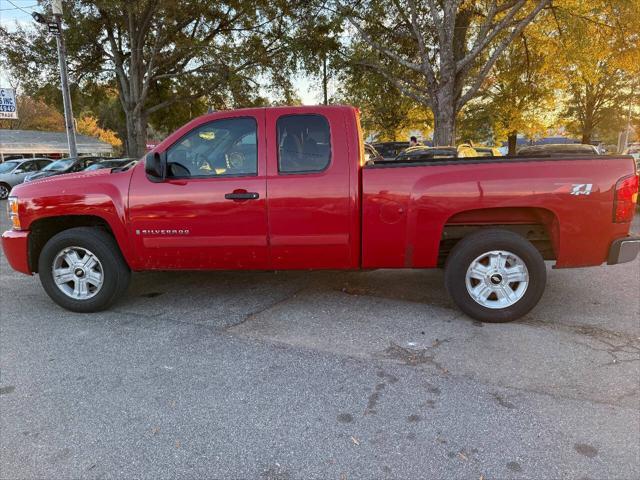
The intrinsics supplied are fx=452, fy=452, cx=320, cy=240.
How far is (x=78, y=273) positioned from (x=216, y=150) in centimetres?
188

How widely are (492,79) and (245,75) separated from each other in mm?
11536

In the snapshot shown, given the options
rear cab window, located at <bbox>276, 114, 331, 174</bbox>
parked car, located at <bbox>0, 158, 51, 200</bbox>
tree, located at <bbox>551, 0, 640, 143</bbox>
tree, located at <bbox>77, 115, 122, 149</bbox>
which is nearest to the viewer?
rear cab window, located at <bbox>276, 114, 331, 174</bbox>

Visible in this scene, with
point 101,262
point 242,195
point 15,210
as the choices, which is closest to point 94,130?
point 15,210

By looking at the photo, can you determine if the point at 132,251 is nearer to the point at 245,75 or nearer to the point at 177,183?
the point at 177,183

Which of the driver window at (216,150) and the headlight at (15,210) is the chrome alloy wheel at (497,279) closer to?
the driver window at (216,150)

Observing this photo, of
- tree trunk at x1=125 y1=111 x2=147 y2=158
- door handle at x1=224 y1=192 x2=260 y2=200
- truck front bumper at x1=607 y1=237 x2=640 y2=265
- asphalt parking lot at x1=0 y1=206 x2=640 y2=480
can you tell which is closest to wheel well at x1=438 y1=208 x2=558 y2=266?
truck front bumper at x1=607 y1=237 x2=640 y2=265

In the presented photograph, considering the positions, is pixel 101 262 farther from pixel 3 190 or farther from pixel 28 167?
pixel 28 167

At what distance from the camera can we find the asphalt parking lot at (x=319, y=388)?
2.39m

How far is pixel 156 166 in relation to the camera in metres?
4.06

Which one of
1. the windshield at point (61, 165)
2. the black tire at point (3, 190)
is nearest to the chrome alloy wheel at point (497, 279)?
the windshield at point (61, 165)

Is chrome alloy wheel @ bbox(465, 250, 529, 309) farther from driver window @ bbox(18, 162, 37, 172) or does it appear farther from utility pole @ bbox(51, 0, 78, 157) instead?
driver window @ bbox(18, 162, 37, 172)

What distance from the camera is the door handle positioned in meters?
4.05

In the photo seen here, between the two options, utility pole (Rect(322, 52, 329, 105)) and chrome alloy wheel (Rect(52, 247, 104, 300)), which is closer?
chrome alloy wheel (Rect(52, 247, 104, 300))

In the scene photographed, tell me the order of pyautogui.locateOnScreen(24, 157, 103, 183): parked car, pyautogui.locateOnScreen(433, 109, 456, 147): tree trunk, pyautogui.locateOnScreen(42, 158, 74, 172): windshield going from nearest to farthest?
pyautogui.locateOnScreen(433, 109, 456, 147): tree trunk, pyautogui.locateOnScreen(24, 157, 103, 183): parked car, pyautogui.locateOnScreen(42, 158, 74, 172): windshield
